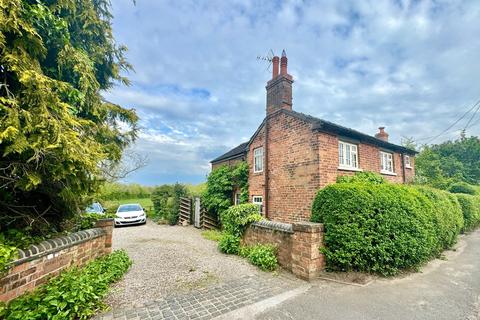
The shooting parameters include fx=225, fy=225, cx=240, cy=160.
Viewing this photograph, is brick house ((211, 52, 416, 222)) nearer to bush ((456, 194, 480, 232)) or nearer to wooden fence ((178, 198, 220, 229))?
bush ((456, 194, 480, 232))

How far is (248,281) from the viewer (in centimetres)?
550

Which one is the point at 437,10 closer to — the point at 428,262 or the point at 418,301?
the point at 428,262

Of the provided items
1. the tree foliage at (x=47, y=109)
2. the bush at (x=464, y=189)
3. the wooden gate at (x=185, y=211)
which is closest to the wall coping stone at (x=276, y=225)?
the tree foliage at (x=47, y=109)

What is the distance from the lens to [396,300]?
4457 millimetres

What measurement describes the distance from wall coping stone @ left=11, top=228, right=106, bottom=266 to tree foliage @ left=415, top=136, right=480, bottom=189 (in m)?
31.8

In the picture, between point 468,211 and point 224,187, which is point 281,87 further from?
point 468,211

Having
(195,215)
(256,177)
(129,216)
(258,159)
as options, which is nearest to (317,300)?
(256,177)

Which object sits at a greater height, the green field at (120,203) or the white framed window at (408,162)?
the white framed window at (408,162)

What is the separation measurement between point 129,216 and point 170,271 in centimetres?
1149

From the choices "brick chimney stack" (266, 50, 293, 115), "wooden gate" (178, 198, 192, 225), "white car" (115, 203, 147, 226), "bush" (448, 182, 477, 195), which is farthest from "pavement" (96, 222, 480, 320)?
"bush" (448, 182, 477, 195)

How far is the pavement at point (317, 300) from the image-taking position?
392 cm

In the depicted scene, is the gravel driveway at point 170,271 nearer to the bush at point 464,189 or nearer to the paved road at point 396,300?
the paved road at point 396,300

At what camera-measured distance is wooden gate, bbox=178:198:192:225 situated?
16844 mm

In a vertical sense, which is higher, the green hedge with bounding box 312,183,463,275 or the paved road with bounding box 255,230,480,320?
the green hedge with bounding box 312,183,463,275
